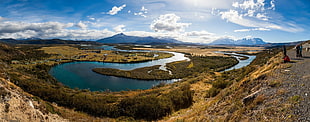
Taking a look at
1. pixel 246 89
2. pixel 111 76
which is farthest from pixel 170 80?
pixel 246 89

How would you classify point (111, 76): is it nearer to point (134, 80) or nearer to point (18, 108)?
point (134, 80)

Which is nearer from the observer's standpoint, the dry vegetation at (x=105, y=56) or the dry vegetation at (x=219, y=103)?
the dry vegetation at (x=219, y=103)

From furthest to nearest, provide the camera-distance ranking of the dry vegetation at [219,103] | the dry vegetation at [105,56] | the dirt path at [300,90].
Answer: the dry vegetation at [105,56] < the dry vegetation at [219,103] < the dirt path at [300,90]

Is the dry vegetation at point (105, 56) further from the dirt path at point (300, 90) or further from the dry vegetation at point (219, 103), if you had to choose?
the dirt path at point (300, 90)

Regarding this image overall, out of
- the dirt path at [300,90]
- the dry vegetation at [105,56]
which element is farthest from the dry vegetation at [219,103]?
the dry vegetation at [105,56]

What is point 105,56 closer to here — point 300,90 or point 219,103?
point 219,103

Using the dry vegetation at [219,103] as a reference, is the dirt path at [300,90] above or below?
above

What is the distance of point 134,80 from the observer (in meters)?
49.8

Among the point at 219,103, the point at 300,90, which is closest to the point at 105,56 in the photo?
the point at 219,103

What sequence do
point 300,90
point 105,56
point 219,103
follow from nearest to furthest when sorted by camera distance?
point 300,90
point 219,103
point 105,56

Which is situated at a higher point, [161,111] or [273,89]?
[273,89]

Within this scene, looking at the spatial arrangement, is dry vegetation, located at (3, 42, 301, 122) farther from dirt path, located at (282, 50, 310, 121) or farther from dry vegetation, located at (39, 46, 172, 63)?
dry vegetation, located at (39, 46, 172, 63)

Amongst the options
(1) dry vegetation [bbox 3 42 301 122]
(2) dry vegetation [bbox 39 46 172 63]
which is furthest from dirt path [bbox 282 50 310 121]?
(2) dry vegetation [bbox 39 46 172 63]

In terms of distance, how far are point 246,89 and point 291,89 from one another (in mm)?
3523
